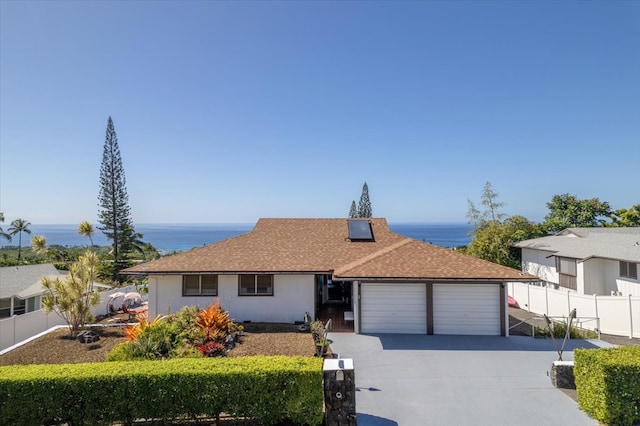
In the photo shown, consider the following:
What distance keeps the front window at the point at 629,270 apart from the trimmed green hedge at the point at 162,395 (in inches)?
723

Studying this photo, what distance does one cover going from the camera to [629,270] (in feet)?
54.0

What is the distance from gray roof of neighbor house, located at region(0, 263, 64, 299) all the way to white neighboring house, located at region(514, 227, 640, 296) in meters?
28.9

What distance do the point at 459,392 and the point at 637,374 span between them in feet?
10.7

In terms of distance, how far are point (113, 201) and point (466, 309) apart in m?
38.9

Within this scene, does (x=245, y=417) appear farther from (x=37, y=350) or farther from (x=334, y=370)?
(x=37, y=350)

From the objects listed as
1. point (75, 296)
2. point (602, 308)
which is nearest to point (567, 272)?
point (602, 308)

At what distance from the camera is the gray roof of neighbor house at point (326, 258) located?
40.1 feet

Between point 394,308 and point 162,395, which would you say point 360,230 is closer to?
point 394,308

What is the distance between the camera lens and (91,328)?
13.5 metres

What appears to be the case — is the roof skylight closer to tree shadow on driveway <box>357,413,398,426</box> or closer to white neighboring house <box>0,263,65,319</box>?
tree shadow on driveway <box>357,413,398,426</box>

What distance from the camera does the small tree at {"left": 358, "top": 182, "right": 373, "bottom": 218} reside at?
167ft

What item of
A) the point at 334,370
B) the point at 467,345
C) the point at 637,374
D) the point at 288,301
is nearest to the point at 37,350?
the point at 288,301

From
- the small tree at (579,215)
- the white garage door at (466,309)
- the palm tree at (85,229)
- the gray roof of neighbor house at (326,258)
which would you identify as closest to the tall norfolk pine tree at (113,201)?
the palm tree at (85,229)

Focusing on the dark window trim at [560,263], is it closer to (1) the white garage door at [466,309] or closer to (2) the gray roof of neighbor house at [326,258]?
(2) the gray roof of neighbor house at [326,258]
